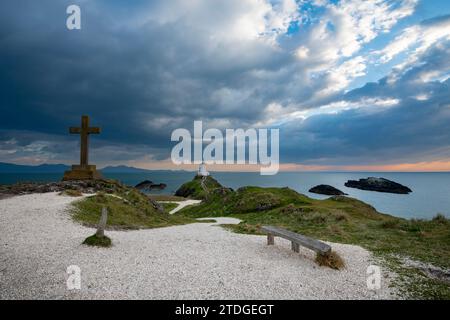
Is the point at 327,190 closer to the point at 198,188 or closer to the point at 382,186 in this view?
the point at 382,186

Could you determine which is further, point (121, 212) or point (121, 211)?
point (121, 211)

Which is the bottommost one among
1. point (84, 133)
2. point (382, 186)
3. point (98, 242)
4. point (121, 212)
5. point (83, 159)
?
point (382, 186)

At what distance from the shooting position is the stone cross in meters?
27.5

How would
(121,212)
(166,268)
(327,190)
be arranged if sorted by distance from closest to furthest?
1. (166,268)
2. (121,212)
3. (327,190)

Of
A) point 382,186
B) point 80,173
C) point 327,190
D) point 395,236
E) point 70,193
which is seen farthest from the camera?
point 382,186

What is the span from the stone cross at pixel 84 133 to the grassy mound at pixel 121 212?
5.42 m

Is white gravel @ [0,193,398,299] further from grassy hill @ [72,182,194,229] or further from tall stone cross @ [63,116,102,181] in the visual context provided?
tall stone cross @ [63,116,102,181]

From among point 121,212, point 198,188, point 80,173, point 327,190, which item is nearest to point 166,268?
point 121,212

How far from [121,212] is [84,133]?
12.5 meters

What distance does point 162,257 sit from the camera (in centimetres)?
1048

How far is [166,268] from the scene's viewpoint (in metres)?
9.23

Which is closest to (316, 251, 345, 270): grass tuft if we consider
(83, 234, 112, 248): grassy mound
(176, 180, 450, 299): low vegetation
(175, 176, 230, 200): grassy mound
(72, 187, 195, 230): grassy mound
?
(176, 180, 450, 299): low vegetation

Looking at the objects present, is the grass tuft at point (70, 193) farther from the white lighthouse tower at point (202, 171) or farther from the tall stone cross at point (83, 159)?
the white lighthouse tower at point (202, 171)
